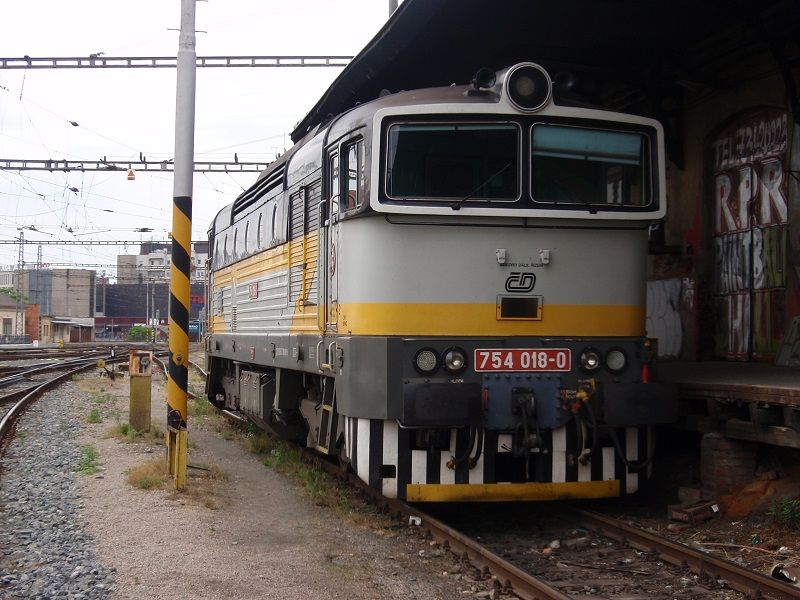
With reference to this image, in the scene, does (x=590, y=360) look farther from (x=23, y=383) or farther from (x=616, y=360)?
(x=23, y=383)

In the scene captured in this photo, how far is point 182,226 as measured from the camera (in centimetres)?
984

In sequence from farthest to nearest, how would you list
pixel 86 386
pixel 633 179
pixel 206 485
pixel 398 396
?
1. pixel 86 386
2. pixel 206 485
3. pixel 633 179
4. pixel 398 396

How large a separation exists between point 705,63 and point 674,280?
116 inches

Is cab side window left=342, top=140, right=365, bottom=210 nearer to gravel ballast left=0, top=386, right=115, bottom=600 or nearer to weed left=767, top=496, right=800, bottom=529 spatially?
gravel ballast left=0, top=386, right=115, bottom=600

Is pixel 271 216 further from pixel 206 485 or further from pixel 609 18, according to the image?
pixel 609 18

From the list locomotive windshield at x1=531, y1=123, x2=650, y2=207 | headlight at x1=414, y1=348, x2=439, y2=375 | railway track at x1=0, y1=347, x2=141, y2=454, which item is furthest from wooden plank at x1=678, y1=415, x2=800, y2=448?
railway track at x1=0, y1=347, x2=141, y2=454

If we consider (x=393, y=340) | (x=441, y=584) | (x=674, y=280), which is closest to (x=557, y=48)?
(x=674, y=280)

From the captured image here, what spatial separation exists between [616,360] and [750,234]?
4.90 meters

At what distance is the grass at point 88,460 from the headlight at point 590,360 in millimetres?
5952

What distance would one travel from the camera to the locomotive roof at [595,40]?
1034 centimetres

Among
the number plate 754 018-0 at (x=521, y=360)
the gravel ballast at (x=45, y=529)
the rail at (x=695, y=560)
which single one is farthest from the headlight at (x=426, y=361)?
the gravel ballast at (x=45, y=529)

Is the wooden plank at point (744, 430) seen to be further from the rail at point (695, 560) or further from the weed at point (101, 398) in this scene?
the weed at point (101, 398)

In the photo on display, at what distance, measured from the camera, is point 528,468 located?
297 inches

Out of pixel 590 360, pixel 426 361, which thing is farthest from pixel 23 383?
pixel 590 360
